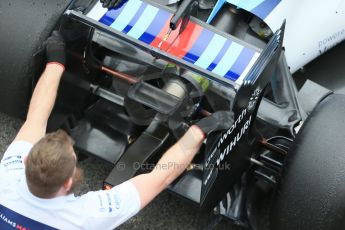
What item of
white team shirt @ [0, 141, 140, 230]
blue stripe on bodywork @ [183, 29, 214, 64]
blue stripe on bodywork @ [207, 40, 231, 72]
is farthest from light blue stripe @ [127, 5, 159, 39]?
white team shirt @ [0, 141, 140, 230]

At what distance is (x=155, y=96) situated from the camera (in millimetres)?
2506

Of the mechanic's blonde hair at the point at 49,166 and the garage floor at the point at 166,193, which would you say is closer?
the mechanic's blonde hair at the point at 49,166

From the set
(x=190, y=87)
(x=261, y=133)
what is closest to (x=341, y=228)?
(x=261, y=133)

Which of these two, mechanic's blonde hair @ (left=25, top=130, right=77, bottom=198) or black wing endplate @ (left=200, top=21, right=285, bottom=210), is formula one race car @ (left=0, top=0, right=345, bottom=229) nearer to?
black wing endplate @ (left=200, top=21, right=285, bottom=210)

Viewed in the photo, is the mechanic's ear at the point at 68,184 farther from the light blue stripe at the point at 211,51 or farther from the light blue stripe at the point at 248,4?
the light blue stripe at the point at 248,4

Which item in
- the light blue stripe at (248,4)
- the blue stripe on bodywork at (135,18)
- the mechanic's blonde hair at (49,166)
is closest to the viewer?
the mechanic's blonde hair at (49,166)

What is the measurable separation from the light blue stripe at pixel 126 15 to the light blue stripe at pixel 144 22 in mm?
39

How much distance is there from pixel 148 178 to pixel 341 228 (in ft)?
2.51

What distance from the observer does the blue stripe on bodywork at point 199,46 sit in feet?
8.32

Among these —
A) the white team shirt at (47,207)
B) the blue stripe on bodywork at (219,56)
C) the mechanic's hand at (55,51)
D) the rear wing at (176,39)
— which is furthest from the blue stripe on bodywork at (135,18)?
the white team shirt at (47,207)

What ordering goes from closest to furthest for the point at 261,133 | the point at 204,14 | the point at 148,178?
the point at 148,178
the point at 261,133
the point at 204,14

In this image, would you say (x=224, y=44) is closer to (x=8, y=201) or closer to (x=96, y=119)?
(x=96, y=119)

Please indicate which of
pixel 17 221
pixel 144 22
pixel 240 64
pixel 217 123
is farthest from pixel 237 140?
pixel 17 221

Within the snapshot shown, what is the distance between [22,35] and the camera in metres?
2.60
